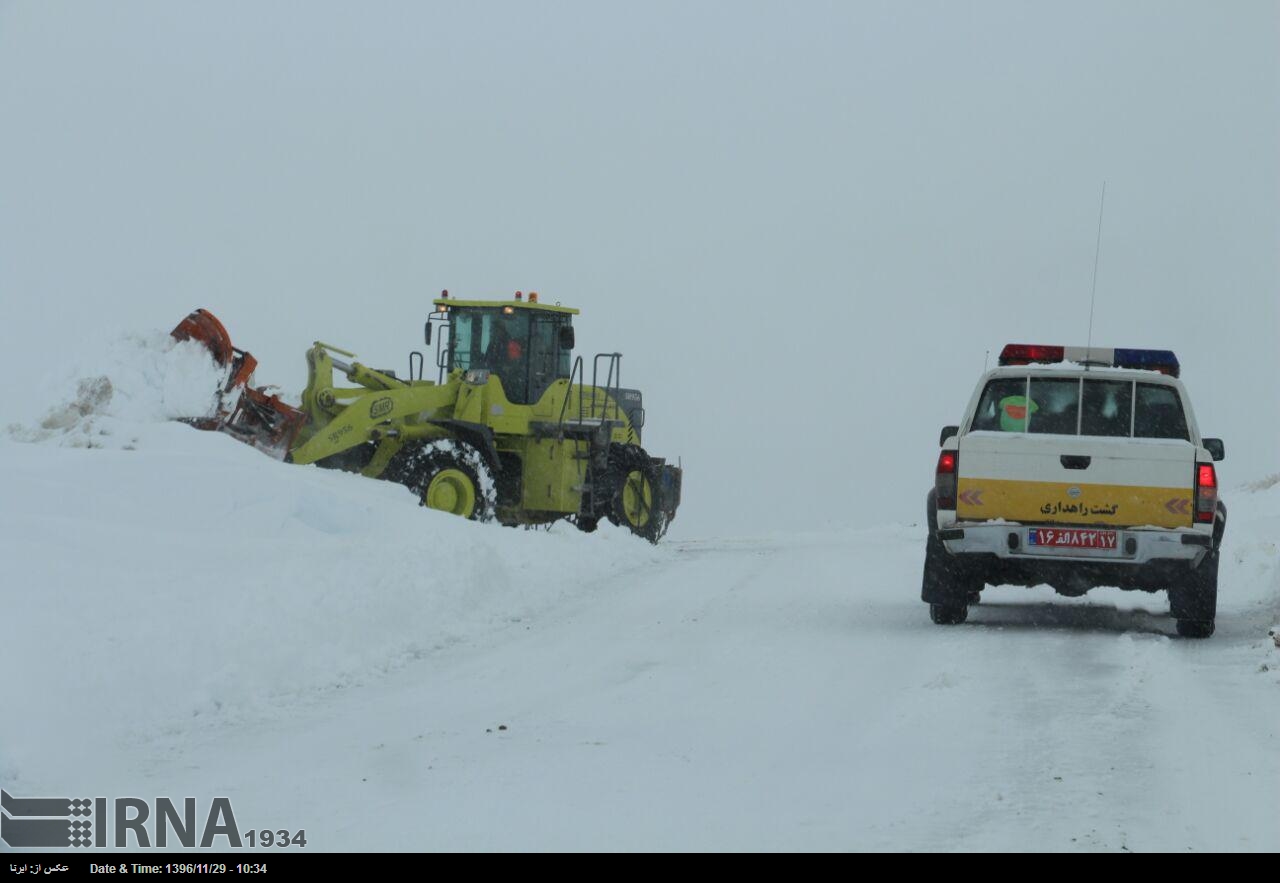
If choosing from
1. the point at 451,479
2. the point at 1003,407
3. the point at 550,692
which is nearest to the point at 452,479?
the point at 451,479

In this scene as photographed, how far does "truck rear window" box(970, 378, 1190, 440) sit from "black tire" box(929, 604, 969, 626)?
1.34 m

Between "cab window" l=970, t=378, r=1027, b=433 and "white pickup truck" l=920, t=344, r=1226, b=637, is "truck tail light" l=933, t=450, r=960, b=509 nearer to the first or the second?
"white pickup truck" l=920, t=344, r=1226, b=637

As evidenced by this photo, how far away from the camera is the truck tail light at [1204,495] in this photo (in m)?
11.9

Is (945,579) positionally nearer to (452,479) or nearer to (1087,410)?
(1087,410)

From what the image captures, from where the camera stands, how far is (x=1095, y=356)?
1298 centimetres

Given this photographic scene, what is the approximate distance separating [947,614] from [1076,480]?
4.65 ft

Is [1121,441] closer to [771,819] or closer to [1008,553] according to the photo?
[1008,553]

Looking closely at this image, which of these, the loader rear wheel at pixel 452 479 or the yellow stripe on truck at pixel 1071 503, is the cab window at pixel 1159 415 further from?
the loader rear wheel at pixel 452 479

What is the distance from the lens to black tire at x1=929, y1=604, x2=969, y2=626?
1259 cm

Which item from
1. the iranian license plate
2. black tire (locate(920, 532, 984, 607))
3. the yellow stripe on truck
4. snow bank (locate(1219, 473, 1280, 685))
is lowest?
snow bank (locate(1219, 473, 1280, 685))

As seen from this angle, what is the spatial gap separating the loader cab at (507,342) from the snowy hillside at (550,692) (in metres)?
7.03

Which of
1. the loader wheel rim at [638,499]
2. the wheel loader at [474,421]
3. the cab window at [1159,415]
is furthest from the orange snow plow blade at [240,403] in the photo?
the cab window at [1159,415]

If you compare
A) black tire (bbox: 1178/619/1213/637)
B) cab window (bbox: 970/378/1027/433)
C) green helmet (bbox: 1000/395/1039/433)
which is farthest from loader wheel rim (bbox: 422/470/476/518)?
black tire (bbox: 1178/619/1213/637)
